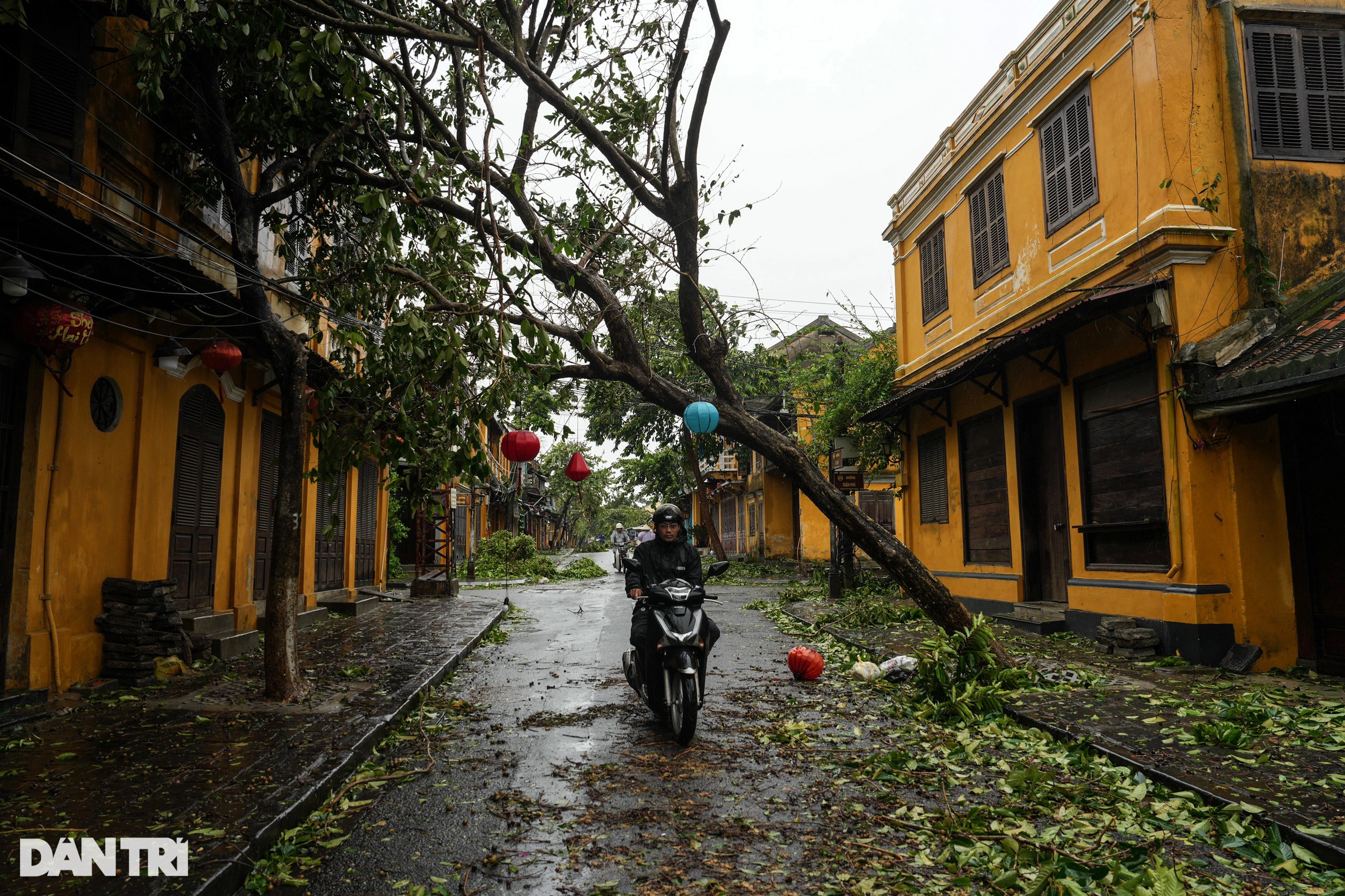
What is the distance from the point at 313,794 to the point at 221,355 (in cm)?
550

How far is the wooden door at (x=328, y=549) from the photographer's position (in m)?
14.4

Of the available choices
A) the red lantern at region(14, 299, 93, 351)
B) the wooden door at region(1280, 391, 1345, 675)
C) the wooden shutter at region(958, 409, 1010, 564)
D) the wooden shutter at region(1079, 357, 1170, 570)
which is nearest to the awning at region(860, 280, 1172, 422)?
the wooden shutter at region(1079, 357, 1170, 570)

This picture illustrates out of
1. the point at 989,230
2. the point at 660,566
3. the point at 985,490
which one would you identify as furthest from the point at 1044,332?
the point at 660,566

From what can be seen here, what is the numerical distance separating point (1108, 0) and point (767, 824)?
10.5 metres

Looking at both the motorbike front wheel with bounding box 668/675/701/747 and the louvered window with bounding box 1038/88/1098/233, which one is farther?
the louvered window with bounding box 1038/88/1098/233

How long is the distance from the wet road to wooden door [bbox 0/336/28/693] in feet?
11.4

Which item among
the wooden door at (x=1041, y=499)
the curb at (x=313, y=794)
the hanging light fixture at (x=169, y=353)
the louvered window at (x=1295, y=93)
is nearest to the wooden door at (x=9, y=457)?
the hanging light fixture at (x=169, y=353)

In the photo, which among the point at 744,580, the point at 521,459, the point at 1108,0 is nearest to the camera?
the point at 1108,0

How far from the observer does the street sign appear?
17.1 meters

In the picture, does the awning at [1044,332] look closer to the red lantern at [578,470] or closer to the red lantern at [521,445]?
the red lantern at [521,445]

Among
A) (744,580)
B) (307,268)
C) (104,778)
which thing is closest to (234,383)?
(307,268)

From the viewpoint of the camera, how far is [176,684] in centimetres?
782

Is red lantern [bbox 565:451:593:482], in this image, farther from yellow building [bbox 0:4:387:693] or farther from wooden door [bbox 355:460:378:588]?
yellow building [bbox 0:4:387:693]

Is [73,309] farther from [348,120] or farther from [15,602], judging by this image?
[348,120]
